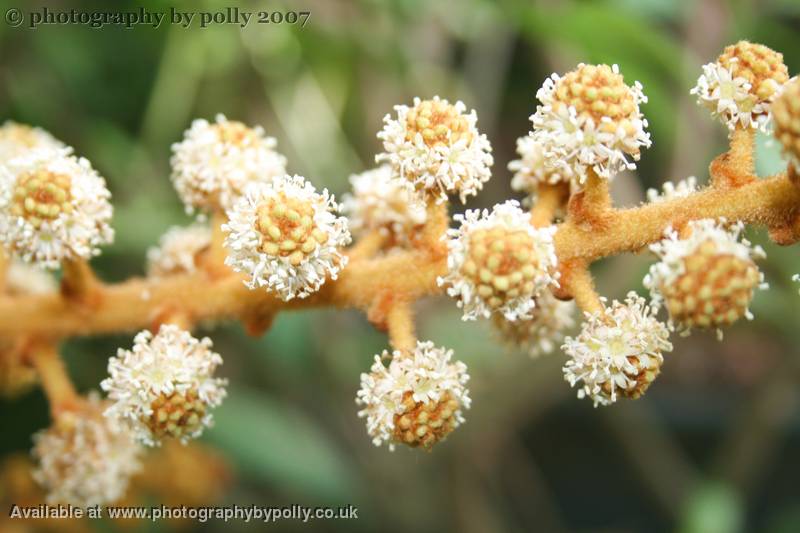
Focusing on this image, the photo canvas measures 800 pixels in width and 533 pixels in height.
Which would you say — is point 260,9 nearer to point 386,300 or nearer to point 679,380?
point 386,300

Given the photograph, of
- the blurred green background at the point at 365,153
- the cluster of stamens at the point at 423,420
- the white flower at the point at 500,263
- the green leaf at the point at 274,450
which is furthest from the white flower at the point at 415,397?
the green leaf at the point at 274,450

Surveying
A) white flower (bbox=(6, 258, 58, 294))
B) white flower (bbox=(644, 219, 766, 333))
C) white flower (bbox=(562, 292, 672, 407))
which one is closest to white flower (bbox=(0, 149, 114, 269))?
white flower (bbox=(6, 258, 58, 294))

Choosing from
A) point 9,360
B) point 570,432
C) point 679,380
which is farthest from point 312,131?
point 679,380

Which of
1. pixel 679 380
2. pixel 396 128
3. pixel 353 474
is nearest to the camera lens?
pixel 396 128

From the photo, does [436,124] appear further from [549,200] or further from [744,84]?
[744,84]

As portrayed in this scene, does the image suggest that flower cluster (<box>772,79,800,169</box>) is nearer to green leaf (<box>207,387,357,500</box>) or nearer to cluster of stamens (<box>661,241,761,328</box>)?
cluster of stamens (<box>661,241,761,328</box>)

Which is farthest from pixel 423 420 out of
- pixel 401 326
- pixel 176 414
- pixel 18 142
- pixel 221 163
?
pixel 18 142
